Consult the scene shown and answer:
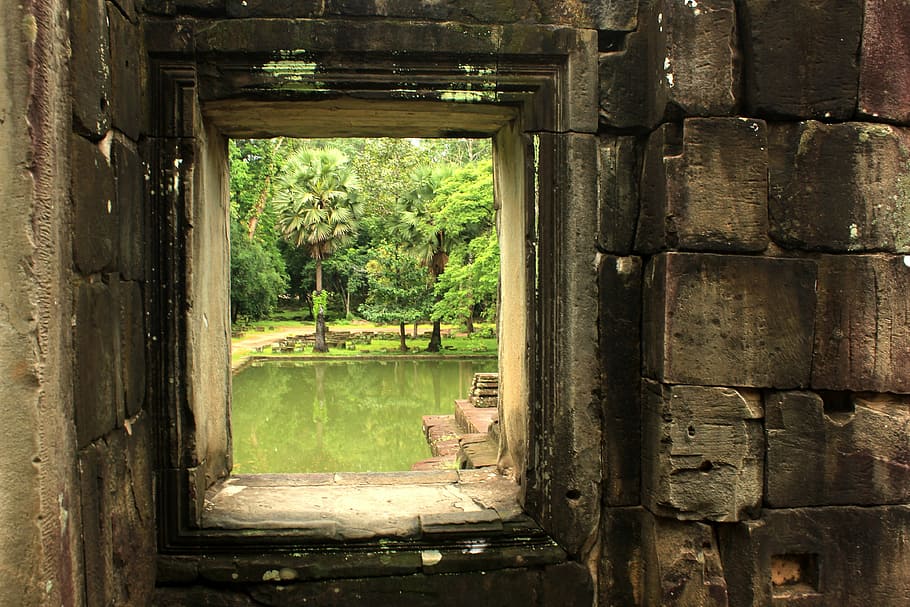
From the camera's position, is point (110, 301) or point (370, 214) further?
point (370, 214)

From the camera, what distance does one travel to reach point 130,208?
2.52 meters

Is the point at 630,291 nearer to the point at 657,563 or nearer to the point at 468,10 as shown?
the point at 657,563

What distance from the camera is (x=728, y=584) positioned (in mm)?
2686

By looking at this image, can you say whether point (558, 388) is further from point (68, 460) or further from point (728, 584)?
point (68, 460)

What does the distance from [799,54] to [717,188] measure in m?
0.62

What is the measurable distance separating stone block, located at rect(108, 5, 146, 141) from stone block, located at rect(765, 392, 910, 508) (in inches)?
106

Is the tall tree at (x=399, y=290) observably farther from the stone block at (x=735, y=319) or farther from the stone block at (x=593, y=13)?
the stone block at (x=735, y=319)

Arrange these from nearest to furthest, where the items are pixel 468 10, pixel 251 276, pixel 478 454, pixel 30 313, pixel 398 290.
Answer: pixel 30 313 < pixel 468 10 < pixel 478 454 < pixel 398 290 < pixel 251 276

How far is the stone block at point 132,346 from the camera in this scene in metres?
2.45

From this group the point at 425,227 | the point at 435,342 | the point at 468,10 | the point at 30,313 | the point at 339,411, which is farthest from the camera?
the point at 435,342

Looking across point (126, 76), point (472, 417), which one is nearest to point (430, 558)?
point (126, 76)

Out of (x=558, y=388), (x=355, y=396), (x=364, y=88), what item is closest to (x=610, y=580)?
(x=558, y=388)

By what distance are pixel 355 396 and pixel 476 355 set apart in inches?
264

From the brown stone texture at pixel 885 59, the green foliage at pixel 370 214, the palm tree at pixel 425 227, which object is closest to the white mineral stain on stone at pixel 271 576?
the brown stone texture at pixel 885 59
